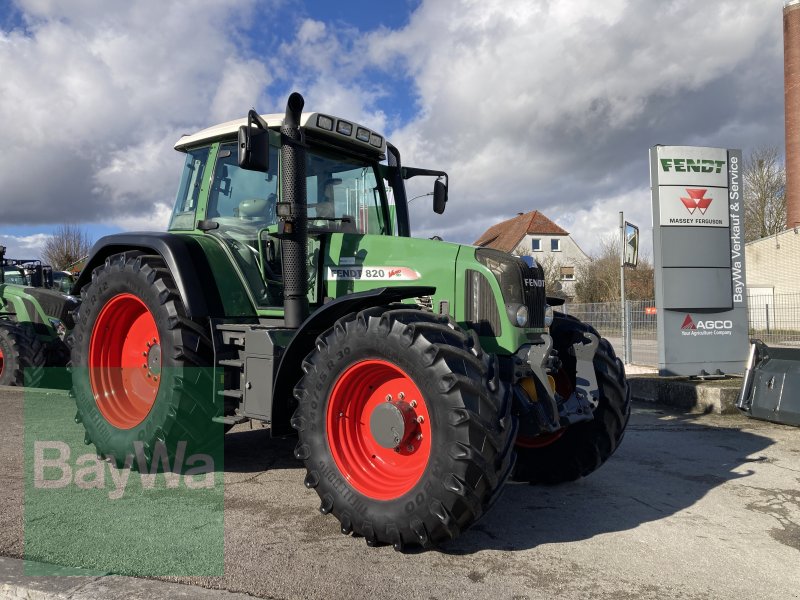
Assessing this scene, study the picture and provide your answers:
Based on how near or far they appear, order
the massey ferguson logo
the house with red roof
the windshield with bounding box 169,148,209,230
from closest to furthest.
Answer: the windshield with bounding box 169,148,209,230 → the massey ferguson logo → the house with red roof

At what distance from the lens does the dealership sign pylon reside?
9820 mm

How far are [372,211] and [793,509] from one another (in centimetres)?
361

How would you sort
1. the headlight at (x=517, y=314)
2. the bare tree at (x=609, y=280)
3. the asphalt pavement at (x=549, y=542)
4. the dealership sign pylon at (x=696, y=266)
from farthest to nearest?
1. the bare tree at (x=609, y=280)
2. the dealership sign pylon at (x=696, y=266)
3. the headlight at (x=517, y=314)
4. the asphalt pavement at (x=549, y=542)

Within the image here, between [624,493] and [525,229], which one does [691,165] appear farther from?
[525,229]

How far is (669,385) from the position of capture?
9.23m

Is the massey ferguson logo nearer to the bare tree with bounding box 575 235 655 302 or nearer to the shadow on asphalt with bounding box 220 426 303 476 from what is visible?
the shadow on asphalt with bounding box 220 426 303 476

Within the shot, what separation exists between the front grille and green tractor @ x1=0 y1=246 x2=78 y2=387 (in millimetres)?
6609

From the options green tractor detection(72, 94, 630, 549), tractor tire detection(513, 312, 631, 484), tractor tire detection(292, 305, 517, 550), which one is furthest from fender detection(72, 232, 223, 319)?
tractor tire detection(513, 312, 631, 484)

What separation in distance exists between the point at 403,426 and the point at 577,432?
1.73 m

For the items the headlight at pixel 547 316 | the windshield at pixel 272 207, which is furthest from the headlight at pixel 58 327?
the headlight at pixel 547 316

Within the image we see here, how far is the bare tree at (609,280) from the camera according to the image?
3048 centimetres

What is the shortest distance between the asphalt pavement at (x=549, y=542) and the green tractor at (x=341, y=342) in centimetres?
25

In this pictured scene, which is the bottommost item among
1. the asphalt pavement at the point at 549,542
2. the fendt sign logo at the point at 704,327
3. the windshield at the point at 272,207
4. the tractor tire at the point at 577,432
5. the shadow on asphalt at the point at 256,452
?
the asphalt pavement at the point at 549,542

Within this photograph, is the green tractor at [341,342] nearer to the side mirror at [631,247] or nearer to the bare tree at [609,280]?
the side mirror at [631,247]
